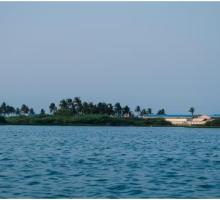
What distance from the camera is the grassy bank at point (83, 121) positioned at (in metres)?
157

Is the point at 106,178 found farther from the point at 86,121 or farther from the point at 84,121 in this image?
the point at 86,121

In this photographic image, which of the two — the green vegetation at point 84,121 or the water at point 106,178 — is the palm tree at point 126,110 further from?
the water at point 106,178

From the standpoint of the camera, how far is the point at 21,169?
27.0 metres

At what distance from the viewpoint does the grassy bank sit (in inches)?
6186

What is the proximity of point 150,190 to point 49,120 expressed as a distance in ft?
460

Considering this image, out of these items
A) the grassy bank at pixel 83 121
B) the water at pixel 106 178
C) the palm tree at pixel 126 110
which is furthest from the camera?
the palm tree at pixel 126 110

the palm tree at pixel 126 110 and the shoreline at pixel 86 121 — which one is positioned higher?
the palm tree at pixel 126 110

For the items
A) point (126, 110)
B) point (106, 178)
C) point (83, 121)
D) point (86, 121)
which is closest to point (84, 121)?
point (83, 121)

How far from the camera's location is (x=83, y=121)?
15650cm

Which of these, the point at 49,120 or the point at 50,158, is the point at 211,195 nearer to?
the point at 50,158

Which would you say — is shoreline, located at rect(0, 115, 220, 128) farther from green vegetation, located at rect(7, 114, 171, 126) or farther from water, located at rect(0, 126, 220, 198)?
water, located at rect(0, 126, 220, 198)

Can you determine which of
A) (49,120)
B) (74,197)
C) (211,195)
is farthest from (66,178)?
(49,120)

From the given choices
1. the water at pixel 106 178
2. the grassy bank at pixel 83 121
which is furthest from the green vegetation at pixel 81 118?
the water at pixel 106 178

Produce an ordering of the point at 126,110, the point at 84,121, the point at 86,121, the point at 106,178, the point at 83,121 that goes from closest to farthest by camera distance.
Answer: the point at 106,178 → the point at 83,121 → the point at 84,121 → the point at 86,121 → the point at 126,110
